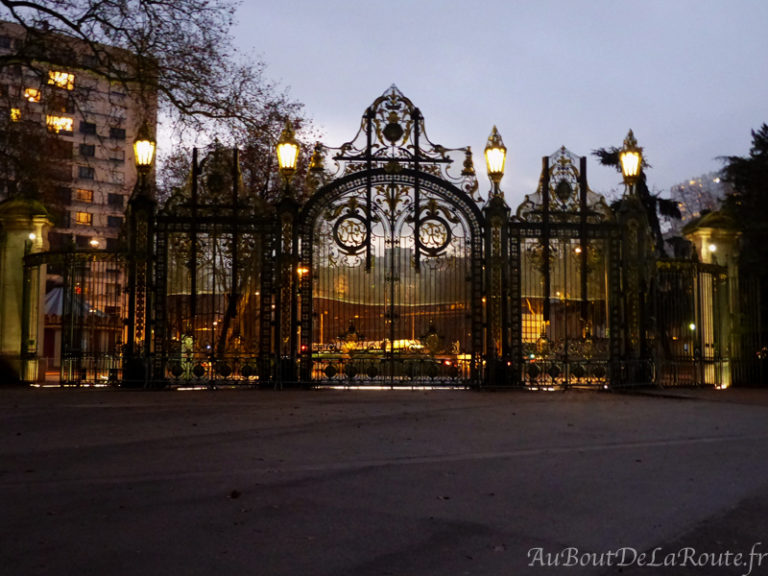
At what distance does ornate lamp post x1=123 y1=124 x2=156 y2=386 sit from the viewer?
16422 millimetres

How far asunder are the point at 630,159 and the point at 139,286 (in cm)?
1075

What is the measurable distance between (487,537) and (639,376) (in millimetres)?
13463

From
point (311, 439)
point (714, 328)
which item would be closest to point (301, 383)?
point (311, 439)

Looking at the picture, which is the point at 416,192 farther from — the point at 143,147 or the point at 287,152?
the point at 143,147

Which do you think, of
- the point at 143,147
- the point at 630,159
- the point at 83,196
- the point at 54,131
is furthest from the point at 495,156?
the point at 83,196

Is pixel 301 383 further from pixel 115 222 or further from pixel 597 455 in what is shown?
pixel 115 222

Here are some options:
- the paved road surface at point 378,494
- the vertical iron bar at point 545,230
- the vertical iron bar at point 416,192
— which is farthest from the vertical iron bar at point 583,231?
the paved road surface at point 378,494

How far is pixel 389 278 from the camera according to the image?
16609mm

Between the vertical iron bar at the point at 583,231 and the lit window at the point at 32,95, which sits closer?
the lit window at the point at 32,95

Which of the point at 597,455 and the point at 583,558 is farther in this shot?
the point at 597,455

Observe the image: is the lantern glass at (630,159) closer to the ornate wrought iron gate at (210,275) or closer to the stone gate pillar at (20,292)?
the ornate wrought iron gate at (210,275)

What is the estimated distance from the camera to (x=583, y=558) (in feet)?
13.9

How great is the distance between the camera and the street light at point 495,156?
663 inches

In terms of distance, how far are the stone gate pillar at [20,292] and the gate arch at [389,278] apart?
629cm
